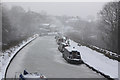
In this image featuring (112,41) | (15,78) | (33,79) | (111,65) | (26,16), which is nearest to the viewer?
(33,79)

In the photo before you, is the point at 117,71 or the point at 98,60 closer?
the point at 117,71

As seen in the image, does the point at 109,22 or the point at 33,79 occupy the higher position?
the point at 109,22

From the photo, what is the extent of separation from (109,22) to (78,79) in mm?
41274

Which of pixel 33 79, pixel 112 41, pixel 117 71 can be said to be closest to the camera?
pixel 33 79

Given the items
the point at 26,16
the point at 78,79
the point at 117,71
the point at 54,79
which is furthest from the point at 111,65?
the point at 26,16

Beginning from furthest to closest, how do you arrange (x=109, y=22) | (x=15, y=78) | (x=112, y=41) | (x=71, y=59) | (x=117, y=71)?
(x=109, y=22), (x=112, y=41), (x=71, y=59), (x=117, y=71), (x=15, y=78)

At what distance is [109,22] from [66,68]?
36.6 m

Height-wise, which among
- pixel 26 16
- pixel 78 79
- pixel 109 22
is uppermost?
pixel 26 16

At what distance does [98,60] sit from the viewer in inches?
1119

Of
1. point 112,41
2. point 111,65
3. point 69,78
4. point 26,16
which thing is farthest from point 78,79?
point 26,16

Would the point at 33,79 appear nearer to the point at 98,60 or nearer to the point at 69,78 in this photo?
the point at 69,78

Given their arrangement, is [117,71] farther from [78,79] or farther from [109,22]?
[109,22]

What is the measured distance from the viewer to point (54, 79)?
1905 cm

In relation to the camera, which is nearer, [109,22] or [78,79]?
[78,79]
